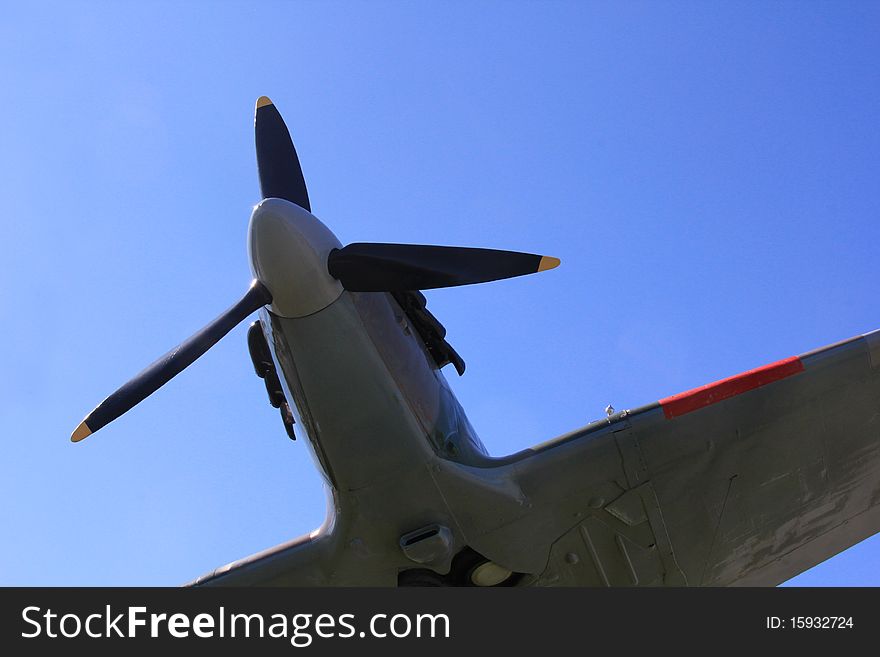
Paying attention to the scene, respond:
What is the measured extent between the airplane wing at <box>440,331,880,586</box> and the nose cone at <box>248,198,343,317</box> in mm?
3467

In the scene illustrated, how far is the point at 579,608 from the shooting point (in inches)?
303

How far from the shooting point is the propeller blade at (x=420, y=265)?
944 centimetres

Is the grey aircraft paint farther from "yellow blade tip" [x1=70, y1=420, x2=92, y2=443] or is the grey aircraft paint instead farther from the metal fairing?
"yellow blade tip" [x1=70, y1=420, x2=92, y2=443]

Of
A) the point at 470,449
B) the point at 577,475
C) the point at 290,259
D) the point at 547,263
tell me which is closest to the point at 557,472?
→ the point at 577,475

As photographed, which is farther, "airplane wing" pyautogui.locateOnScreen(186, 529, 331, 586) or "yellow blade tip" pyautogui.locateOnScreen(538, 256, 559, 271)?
"airplane wing" pyautogui.locateOnScreen(186, 529, 331, 586)

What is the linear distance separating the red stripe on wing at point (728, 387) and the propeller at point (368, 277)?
9.16 ft

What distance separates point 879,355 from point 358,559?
24.4ft

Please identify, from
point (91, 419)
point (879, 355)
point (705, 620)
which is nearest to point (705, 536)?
point (879, 355)

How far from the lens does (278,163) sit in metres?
10.9

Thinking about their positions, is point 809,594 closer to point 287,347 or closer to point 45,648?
point 287,347

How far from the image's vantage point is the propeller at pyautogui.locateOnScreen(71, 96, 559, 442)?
9445 millimetres

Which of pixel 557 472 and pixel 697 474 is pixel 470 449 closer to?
pixel 557 472

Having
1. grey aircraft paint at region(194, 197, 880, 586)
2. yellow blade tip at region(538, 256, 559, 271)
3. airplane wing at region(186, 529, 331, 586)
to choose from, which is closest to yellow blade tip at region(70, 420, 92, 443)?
grey aircraft paint at region(194, 197, 880, 586)

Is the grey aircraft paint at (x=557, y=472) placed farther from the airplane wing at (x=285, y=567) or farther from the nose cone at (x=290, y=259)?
the nose cone at (x=290, y=259)
